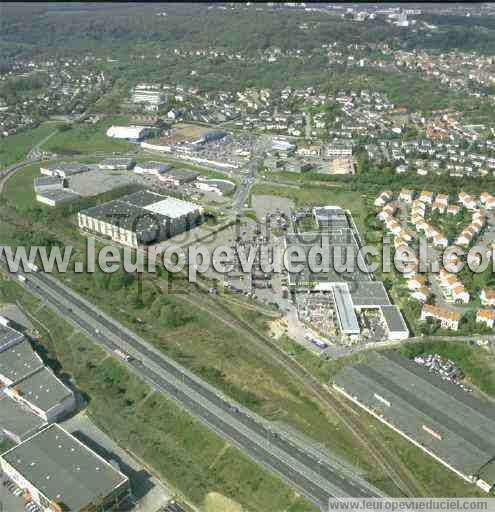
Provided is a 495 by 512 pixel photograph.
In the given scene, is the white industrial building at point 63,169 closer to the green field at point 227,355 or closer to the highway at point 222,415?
the green field at point 227,355

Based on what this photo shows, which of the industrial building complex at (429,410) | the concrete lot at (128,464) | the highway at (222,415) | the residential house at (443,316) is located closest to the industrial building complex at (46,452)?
the concrete lot at (128,464)

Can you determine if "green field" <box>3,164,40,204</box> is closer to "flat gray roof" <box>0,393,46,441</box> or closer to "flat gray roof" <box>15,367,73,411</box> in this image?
"flat gray roof" <box>15,367,73,411</box>

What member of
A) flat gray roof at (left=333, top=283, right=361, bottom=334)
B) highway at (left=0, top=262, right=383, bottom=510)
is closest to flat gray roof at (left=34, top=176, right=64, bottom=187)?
highway at (left=0, top=262, right=383, bottom=510)

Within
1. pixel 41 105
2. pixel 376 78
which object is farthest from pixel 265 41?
pixel 41 105

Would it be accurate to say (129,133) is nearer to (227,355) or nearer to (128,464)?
(227,355)

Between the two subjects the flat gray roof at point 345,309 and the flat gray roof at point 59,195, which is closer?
the flat gray roof at point 345,309

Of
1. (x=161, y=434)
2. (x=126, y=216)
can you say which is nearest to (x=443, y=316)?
(x=161, y=434)

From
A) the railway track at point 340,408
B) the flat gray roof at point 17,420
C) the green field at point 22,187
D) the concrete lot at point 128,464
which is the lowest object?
the green field at point 22,187
